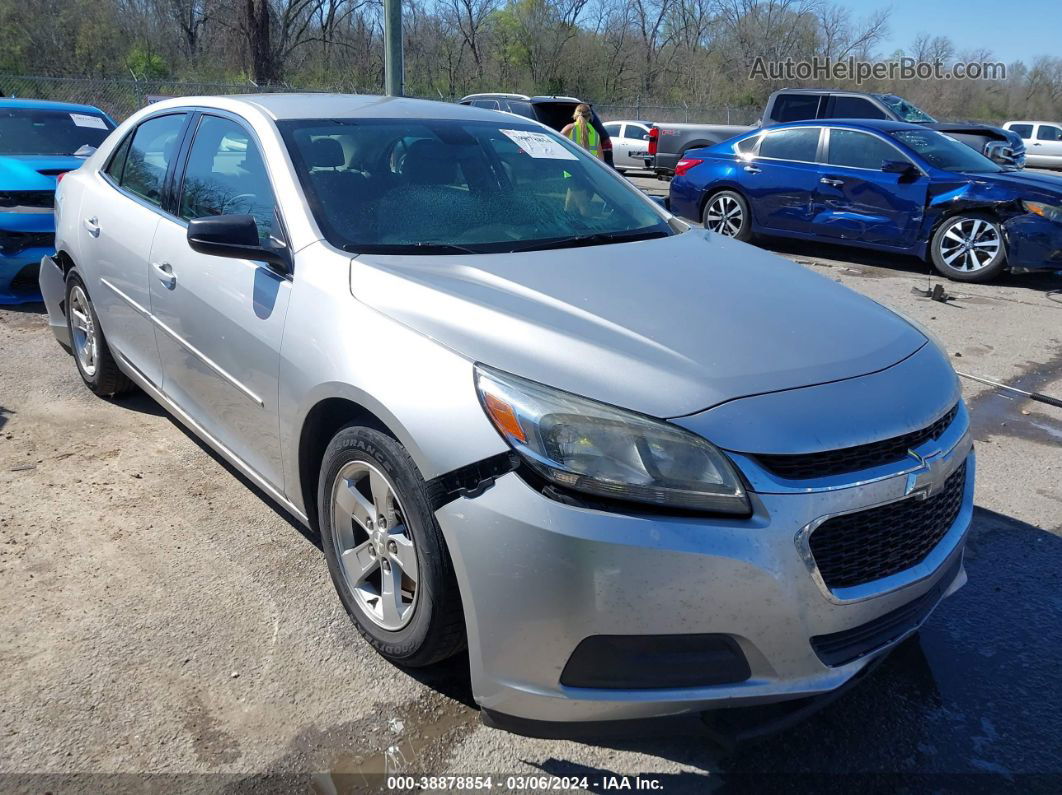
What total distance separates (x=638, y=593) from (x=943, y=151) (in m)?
8.98

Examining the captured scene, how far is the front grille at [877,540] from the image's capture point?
202 cm

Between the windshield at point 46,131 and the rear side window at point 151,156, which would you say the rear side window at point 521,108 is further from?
the rear side window at point 151,156

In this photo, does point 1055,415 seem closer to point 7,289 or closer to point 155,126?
point 155,126

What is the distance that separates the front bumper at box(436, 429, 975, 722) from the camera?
1.90 metres

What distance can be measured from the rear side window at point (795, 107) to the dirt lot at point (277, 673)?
12087mm

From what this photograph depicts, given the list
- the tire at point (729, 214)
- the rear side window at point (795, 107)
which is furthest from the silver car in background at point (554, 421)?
the rear side window at point (795, 107)

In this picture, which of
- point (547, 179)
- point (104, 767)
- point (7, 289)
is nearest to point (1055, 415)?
point (547, 179)

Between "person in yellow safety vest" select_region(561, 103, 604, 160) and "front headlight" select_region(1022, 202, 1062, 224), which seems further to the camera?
"person in yellow safety vest" select_region(561, 103, 604, 160)

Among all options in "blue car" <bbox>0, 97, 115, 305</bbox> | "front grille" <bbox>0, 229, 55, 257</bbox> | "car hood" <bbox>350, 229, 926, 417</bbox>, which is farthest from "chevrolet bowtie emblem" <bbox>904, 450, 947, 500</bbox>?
"front grille" <bbox>0, 229, 55, 257</bbox>

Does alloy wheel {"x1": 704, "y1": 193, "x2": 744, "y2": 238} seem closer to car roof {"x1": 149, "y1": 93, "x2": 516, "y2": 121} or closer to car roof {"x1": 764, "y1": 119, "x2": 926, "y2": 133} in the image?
car roof {"x1": 764, "y1": 119, "x2": 926, "y2": 133}

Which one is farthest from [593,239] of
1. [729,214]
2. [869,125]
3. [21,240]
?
[729,214]

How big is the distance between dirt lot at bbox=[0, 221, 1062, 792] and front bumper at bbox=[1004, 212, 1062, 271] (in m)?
5.08

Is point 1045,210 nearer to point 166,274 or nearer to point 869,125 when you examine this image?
point 869,125

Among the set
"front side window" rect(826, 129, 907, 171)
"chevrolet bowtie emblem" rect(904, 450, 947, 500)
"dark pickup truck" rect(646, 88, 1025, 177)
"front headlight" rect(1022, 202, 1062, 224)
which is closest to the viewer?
"chevrolet bowtie emblem" rect(904, 450, 947, 500)
